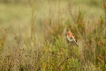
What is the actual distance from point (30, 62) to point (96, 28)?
2243 millimetres

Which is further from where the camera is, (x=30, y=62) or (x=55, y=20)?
(x=55, y=20)

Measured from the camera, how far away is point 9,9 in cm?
1953

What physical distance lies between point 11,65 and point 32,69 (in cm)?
29

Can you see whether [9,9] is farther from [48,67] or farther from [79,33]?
[48,67]

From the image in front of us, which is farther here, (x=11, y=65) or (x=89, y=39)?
(x=89, y=39)

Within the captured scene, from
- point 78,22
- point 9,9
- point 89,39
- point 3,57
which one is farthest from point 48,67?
point 9,9

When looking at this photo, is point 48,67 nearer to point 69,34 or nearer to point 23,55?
point 23,55

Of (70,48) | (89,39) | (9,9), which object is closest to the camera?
(70,48)

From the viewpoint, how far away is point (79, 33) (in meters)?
7.61

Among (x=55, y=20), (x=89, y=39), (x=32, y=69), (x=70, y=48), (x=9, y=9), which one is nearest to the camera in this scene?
(x=32, y=69)

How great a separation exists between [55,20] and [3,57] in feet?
9.91

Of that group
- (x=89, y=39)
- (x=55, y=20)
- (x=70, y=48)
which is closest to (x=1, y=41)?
(x=70, y=48)

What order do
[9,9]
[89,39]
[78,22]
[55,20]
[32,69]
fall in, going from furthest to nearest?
[9,9], [55,20], [78,22], [89,39], [32,69]

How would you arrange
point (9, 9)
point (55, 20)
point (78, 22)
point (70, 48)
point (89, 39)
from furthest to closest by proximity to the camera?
point (9, 9) → point (55, 20) → point (78, 22) → point (89, 39) → point (70, 48)
